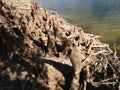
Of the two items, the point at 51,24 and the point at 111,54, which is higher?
the point at 51,24

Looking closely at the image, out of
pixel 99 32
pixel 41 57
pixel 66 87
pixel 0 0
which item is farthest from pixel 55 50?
pixel 99 32

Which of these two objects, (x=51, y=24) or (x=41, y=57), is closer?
(x=41, y=57)

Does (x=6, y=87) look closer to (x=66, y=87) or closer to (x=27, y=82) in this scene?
(x=27, y=82)

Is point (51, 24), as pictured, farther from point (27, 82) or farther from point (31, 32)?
point (27, 82)

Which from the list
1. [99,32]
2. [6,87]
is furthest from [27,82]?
[99,32]

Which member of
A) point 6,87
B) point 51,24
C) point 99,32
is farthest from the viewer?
point 99,32

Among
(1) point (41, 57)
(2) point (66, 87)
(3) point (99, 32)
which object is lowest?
(3) point (99, 32)

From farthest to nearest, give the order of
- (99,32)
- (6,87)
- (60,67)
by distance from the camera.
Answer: (99,32) → (60,67) → (6,87)
